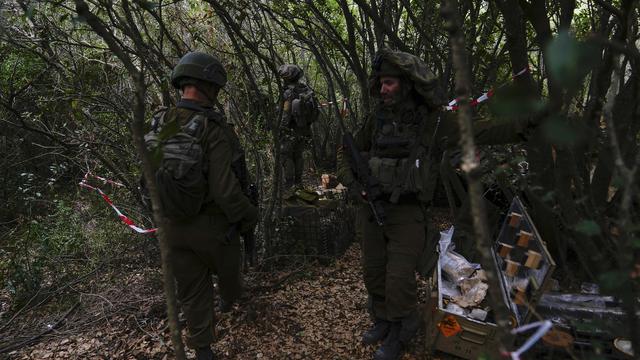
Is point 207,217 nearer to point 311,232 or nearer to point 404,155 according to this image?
point 404,155

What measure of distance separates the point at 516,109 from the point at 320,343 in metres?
2.66

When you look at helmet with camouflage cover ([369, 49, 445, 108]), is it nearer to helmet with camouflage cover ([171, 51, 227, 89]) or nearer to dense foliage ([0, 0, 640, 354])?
dense foliage ([0, 0, 640, 354])

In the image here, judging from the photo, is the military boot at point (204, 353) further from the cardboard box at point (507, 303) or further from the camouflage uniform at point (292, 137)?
the camouflage uniform at point (292, 137)

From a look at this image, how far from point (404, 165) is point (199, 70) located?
4.34 ft

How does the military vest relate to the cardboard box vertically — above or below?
above

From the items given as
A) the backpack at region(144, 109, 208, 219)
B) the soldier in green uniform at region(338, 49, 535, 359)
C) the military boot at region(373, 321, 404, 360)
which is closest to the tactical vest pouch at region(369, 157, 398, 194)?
the soldier in green uniform at region(338, 49, 535, 359)

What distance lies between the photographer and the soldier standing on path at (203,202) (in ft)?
8.13

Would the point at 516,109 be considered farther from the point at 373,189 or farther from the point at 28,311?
the point at 28,311

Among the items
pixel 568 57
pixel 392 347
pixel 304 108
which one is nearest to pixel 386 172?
pixel 392 347

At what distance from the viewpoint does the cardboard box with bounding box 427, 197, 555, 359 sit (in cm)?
243

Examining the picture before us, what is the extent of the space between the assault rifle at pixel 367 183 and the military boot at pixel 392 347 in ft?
2.25

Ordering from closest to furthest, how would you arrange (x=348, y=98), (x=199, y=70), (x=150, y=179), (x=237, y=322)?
1. (x=150, y=179)
2. (x=199, y=70)
3. (x=237, y=322)
4. (x=348, y=98)

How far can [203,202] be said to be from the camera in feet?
8.55

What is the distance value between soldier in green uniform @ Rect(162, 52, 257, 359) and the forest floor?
1.51 ft
